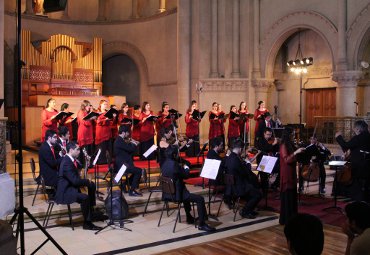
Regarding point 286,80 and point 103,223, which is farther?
point 286,80

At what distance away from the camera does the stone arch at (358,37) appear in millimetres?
14133

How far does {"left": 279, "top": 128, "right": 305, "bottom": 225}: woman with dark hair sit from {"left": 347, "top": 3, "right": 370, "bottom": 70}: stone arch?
323 inches

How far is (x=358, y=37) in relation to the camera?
1424 cm

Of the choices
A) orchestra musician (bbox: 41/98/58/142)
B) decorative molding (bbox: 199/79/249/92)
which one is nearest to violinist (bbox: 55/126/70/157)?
orchestra musician (bbox: 41/98/58/142)

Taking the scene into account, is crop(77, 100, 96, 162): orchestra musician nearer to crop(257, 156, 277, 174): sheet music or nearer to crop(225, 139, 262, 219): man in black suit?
crop(225, 139, 262, 219): man in black suit

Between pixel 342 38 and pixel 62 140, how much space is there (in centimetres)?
1009

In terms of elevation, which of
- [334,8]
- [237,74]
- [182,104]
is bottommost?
[182,104]

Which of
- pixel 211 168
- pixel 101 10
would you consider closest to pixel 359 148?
pixel 211 168

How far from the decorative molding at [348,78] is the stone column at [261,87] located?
3164 millimetres

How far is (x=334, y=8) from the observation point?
590 inches

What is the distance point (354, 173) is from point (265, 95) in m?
9.13

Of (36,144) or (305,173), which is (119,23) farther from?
(305,173)

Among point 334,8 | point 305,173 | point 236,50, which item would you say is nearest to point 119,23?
point 236,50

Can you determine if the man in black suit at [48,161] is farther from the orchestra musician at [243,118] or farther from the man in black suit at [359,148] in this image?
the orchestra musician at [243,118]
